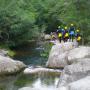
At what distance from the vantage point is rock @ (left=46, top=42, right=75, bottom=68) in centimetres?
2388

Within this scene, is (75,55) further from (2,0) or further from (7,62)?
(2,0)

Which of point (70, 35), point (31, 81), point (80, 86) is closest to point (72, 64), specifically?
point (31, 81)

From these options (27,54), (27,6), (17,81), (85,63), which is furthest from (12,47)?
(85,63)

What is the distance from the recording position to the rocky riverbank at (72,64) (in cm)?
1272

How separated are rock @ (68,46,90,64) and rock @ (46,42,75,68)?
631 mm

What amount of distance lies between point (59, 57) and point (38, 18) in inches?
941

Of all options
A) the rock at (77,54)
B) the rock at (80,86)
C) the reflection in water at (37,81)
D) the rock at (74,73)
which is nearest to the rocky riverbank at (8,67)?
the reflection in water at (37,81)

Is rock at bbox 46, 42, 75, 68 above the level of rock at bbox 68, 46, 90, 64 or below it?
below

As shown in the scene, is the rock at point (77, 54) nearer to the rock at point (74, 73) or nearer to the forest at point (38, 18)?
the forest at point (38, 18)

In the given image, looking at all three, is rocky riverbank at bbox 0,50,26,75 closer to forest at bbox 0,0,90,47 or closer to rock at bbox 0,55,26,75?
rock at bbox 0,55,26,75

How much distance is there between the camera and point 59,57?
79.3 ft

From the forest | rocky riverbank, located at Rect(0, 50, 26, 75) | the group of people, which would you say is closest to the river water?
rocky riverbank, located at Rect(0, 50, 26, 75)

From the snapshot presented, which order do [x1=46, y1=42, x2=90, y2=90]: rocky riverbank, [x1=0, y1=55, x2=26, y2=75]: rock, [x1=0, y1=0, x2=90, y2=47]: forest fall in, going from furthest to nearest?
[x1=0, y1=0, x2=90, y2=47]: forest, [x1=0, y1=55, x2=26, y2=75]: rock, [x1=46, y1=42, x2=90, y2=90]: rocky riverbank

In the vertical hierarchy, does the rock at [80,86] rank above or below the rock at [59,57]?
above
